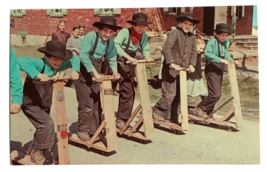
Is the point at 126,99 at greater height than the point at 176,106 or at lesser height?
greater

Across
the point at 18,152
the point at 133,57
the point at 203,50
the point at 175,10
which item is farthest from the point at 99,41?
the point at 18,152

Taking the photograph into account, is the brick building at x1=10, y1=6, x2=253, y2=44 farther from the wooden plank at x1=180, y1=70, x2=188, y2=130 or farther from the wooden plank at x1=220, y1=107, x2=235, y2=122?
the wooden plank at x1=220, y1=107, x2=235, y2=122

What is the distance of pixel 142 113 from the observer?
17.0 feet

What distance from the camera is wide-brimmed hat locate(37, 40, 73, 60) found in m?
4.76

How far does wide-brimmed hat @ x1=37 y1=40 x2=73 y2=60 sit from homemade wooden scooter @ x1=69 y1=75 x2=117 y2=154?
0.64 m

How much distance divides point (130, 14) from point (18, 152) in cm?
269

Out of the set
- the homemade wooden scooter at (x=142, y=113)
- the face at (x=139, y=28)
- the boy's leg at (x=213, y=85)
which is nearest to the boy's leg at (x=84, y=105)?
the homemade wooden scooter at (x=142, y=113)

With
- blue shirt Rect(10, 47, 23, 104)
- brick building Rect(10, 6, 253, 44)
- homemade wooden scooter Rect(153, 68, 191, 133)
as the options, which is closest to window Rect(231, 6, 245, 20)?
brick building Rect(10, 6, 253, 44)

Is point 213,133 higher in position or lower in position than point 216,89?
lower

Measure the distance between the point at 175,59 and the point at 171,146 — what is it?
1.38 metres

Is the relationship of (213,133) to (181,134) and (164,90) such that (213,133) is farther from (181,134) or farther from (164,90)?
Result: (164,90)

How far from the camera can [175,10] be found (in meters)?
5.30

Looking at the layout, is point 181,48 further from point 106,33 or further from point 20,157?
point 20,157

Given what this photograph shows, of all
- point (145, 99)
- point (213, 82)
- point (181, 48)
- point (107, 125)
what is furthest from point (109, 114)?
point (213, 82)
